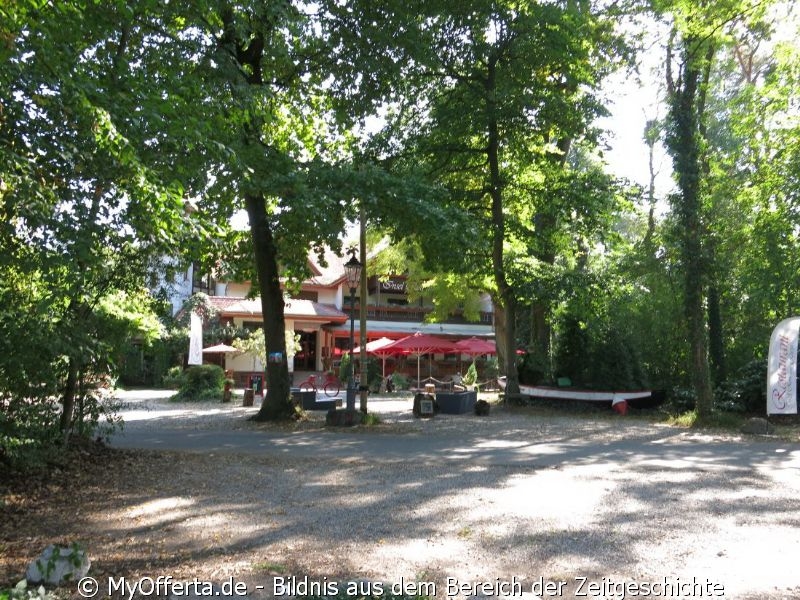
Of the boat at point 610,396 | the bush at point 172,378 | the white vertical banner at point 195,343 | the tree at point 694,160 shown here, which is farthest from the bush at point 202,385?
the tree at point 694,160

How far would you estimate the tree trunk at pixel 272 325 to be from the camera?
1571 centimetres

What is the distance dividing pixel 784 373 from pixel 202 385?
19.4 metres

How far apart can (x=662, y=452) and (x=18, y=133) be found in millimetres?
10321

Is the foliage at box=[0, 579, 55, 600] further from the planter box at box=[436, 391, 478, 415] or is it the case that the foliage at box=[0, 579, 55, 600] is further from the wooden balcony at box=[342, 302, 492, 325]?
the wooden balcony at box=[342, 302, 492, 325]

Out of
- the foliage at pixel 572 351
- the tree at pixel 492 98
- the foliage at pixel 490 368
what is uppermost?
the tree at pixel 492 98

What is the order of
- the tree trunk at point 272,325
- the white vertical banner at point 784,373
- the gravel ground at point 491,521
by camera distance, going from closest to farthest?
the gravel ground at point 491,521 < the white vertical banner at point 784,373 < the tree trunk at point 272,325

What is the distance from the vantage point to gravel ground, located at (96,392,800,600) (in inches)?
192

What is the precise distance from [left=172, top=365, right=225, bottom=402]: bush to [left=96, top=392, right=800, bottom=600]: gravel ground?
1506cm

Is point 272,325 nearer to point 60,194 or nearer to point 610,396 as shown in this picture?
point 60,194

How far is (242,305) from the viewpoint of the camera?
124 ft

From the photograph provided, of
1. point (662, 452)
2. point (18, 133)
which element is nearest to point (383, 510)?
point (18, 133)

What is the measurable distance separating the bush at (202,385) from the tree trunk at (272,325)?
10.1 m

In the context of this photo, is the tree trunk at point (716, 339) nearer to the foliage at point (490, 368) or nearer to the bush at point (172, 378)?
the foliage at point (490, 368)

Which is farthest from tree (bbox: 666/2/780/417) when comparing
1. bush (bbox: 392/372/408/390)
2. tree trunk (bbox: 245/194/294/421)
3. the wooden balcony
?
the wooden balcony
